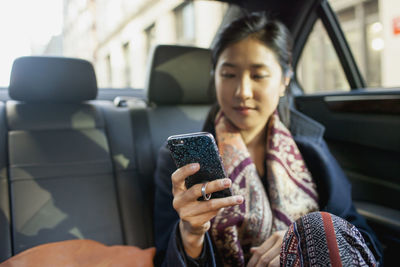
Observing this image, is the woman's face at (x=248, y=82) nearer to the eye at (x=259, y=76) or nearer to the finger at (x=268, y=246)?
the eye at (x=259, y=76)

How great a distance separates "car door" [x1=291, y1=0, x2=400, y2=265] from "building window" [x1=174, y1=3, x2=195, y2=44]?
60 cm

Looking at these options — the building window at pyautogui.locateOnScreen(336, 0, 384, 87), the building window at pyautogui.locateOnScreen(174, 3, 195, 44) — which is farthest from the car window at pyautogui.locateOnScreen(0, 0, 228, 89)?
the building window at pyautogui.locateOnScreen(336, 0, 384, 87)

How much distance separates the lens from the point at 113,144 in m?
1.38

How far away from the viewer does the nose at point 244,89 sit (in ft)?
3.12

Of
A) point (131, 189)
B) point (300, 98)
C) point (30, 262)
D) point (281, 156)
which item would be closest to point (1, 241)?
point (30, 262)

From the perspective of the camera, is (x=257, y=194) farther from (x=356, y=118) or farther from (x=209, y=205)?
(x=356, y=118)

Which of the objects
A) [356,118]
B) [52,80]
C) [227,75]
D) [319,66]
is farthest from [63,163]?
[319,66]

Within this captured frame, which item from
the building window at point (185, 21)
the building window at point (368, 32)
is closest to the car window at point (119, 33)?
the building window at point (185, 21)

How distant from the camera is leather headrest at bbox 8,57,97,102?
1.24 metres

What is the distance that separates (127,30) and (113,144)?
0.78m

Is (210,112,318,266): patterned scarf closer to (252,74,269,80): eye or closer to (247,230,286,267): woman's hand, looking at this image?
(247,230,286,267): woman's hand

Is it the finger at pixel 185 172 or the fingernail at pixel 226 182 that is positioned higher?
the finger at pixel 185 172

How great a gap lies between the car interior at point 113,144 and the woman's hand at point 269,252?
531 mm

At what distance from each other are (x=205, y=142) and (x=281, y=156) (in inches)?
20.2
